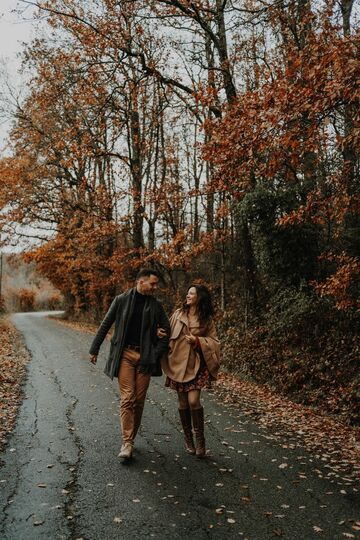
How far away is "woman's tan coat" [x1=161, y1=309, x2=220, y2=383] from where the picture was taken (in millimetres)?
6082

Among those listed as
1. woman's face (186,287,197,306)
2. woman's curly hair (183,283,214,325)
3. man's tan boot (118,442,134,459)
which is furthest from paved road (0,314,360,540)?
woman's face (186,287,197,306)

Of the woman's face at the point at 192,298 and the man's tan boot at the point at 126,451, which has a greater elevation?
the woman's face at the point at 192,298

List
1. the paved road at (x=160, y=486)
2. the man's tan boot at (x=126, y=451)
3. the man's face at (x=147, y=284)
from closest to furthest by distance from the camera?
the paved road at (x=160, y=486), the man's tan boot at (x=126, y=451), the man's face at (x=147, y=284)

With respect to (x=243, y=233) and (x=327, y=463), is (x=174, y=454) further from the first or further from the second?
(x=243, y=233)

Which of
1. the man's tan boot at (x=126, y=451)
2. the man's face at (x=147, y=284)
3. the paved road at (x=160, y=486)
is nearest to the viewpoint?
the paved road at (x=160, y=486)

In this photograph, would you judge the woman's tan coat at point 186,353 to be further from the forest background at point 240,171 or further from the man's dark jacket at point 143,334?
the forest background at point 240,171

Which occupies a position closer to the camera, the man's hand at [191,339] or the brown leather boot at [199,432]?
the brown leather boot at [199,432]

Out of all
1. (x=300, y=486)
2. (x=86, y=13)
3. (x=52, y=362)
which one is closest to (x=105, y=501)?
(x=300, y=486)

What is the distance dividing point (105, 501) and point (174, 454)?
1.63m

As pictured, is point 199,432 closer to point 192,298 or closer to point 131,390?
point 131,390

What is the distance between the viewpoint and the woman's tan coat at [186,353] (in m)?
6.08

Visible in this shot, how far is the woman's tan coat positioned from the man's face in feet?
1.82

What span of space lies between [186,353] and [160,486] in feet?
5.42

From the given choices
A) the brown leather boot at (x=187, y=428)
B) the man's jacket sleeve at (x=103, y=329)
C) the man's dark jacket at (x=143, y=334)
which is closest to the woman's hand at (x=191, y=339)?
the man's dark jacket at (x=143, y=334)
